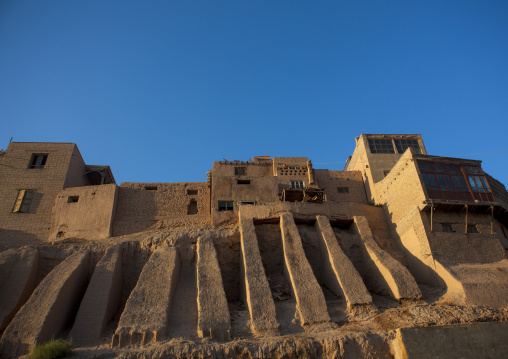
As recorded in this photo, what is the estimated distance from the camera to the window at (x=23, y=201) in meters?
22.3

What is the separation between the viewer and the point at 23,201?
22.6 meters

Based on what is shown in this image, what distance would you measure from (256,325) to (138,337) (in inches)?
156

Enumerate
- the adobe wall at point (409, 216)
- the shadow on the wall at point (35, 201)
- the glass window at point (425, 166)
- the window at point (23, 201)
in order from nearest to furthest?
the adobe wall at point (409, 216) → the glass window at point (425, 166) → the window at point (23, 201) → the shadow on the wall at point (35, 201)

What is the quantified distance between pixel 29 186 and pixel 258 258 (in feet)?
51.1

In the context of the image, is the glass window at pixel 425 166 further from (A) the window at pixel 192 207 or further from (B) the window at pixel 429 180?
(A) the window at pixel 192 207

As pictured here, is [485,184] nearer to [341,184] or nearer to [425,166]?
[425,166]

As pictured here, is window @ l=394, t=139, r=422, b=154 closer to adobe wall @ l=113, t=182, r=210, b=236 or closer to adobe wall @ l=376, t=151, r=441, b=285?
adobe wall @ l=376, t=151, r=441, b=285

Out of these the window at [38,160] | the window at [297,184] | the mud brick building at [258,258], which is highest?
the window at [38,160]

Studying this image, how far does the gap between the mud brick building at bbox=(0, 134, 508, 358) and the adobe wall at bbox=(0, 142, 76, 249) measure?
0.09 m

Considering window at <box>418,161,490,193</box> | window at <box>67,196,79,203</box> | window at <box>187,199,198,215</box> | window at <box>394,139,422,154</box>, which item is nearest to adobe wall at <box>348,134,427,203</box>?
window at <box>394,139,422,154</box>

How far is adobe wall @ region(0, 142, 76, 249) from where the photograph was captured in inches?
853

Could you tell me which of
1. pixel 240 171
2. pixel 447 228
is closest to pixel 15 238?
pixel 240 171

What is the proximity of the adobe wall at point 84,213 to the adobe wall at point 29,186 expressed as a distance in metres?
0.75

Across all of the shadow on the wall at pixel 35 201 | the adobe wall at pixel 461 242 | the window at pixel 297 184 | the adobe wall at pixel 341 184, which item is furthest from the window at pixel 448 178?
the shadow on the wall at pixel 35 201
